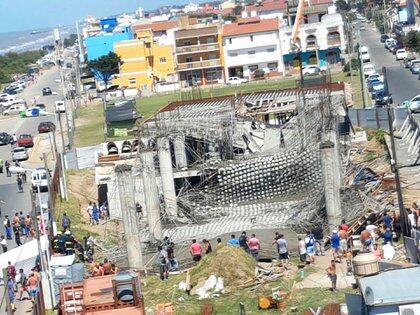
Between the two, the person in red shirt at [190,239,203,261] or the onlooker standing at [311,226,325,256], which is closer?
the onlooker standing at [311,226,325,256]

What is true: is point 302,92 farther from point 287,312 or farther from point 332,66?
point 332,66

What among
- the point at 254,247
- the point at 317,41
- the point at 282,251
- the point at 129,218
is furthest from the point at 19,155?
the point at 317,41

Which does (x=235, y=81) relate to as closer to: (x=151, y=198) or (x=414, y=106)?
(x=414, y=106)

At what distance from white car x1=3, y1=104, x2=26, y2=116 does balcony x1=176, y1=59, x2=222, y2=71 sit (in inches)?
549

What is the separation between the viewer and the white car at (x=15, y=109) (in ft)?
266

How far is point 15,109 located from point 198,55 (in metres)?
16.4

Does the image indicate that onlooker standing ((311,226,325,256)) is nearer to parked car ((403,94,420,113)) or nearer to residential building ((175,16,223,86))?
parked car ((403,94,420,113))

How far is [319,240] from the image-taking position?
30297 mm

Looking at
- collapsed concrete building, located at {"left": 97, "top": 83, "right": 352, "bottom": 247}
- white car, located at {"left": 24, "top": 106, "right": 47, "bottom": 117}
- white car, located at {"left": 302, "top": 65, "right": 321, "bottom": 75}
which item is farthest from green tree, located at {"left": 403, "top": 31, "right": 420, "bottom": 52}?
collapsed concrete building, located at {"left": 97, "top": 83, "right": 352, "bottom": 247}

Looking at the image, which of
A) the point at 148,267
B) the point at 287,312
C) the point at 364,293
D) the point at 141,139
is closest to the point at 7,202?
the point at 141,139

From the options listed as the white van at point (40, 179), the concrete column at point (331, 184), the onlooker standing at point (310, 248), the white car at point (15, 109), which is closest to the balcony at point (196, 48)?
the white car at point (15, 109)

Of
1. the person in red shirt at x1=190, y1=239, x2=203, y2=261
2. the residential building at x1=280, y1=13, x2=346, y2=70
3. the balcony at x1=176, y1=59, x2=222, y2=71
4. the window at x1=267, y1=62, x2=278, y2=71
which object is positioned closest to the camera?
the person in red shirt at x1=190, y1=239, x2=203, y2=261

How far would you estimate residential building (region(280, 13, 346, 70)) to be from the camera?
89250 mm

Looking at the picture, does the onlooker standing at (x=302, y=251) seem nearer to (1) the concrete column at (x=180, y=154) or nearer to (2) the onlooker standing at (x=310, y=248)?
(2) the onlooker standing at (x=310, y=248)
